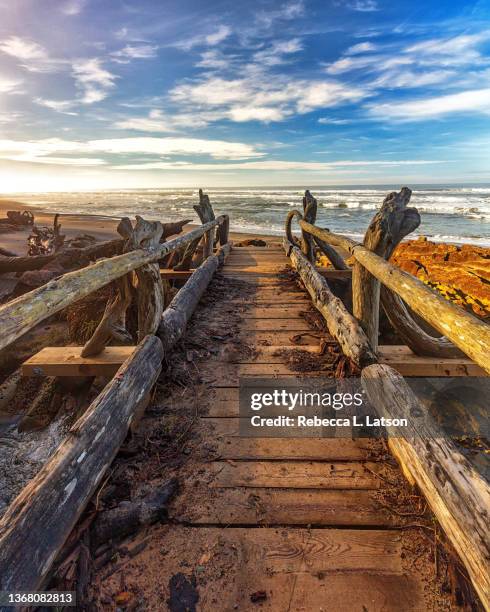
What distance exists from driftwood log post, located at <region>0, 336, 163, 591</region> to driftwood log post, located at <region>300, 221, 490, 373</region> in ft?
6.54

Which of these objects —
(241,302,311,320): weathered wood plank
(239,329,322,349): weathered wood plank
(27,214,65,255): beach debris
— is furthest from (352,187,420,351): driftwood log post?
(27,214,65,255): beach debris

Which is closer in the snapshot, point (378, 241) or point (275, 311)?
point (378, 241)

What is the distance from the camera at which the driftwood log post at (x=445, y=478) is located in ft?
4.59

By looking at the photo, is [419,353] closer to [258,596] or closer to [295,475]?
[295,475]

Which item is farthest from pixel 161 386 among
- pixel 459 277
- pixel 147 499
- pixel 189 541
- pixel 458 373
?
pixel 459 277

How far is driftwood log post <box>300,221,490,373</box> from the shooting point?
5.39 feet

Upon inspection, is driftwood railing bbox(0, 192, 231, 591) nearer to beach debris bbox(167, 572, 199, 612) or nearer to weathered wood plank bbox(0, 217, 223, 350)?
weathered wood plank bbox(0, 217, 223, 350)

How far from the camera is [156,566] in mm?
1599

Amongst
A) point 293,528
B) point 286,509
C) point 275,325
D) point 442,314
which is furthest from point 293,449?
point 275,325

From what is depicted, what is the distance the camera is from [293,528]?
70.8 inches

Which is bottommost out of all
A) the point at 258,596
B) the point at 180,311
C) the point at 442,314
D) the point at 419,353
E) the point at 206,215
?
the point at 258,596

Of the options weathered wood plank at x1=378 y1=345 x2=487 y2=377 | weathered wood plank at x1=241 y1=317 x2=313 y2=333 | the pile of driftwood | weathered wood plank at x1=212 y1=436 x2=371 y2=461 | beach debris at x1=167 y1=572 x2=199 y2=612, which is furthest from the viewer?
the pile of driftwood

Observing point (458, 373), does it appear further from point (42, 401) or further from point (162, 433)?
point (42, 401)

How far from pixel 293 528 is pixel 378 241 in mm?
2723
